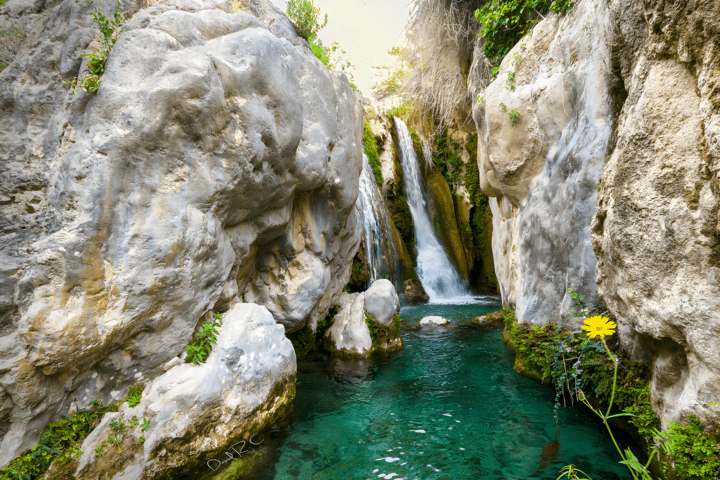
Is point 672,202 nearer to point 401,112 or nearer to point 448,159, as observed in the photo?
point 448,159

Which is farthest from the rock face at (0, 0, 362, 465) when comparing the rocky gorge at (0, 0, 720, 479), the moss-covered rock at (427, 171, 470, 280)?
the moss-covered rock at (427, 171, 470, 280)

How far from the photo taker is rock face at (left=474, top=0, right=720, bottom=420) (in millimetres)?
2785

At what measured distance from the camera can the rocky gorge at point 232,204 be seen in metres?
3.09

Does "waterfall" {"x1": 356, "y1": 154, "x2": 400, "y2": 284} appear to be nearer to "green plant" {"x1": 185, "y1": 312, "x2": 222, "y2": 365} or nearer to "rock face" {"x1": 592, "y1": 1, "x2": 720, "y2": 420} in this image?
"green plant" {"x1": 185, "y1": 312, "x2": 222, "y2": 365}

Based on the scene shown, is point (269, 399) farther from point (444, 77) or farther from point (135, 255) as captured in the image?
point (444, 77)

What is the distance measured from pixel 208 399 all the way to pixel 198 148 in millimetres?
2972

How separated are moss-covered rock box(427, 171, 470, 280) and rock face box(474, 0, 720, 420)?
9.92m

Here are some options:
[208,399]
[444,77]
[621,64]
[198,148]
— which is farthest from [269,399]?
[444,77]

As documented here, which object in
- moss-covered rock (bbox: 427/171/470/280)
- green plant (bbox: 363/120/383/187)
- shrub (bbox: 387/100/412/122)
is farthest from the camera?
shrub (bbox: 387/100/412/122)

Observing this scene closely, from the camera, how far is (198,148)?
4469mm

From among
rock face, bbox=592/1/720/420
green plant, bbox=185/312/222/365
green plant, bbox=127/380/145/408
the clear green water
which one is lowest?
the clear green water

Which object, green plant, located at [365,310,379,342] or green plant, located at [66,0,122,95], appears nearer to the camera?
green plant, located at [66,0,122,95]

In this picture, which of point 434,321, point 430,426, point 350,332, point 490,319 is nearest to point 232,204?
point 430,426

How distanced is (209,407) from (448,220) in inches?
549
